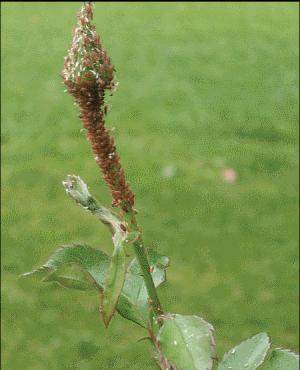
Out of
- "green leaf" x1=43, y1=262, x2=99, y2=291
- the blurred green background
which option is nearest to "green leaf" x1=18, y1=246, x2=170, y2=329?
"green leaf" x1=43, y1=262, x2=99, y2=291

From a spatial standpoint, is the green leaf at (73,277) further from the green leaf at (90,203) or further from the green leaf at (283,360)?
the green leaf at (283,360)

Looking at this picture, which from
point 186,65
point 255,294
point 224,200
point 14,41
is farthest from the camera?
point 14,41

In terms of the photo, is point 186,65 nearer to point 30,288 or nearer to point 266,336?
point 30,288

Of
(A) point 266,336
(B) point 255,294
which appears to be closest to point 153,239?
(B) point 255,294

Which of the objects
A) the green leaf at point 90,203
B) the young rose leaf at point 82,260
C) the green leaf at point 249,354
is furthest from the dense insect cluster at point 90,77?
the green leaf at point 249,354

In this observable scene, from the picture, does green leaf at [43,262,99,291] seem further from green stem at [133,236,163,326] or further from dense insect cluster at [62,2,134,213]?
dense insect cluster at [62,2,134,213]

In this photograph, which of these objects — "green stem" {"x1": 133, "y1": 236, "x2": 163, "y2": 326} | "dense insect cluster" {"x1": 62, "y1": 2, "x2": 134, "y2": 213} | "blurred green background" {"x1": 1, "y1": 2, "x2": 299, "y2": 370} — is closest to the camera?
"dense insect cluster" {"x1": 62, "y1": 2, "x2": 134, "y2": 213}

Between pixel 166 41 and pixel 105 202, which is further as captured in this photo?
pixel 166 41
